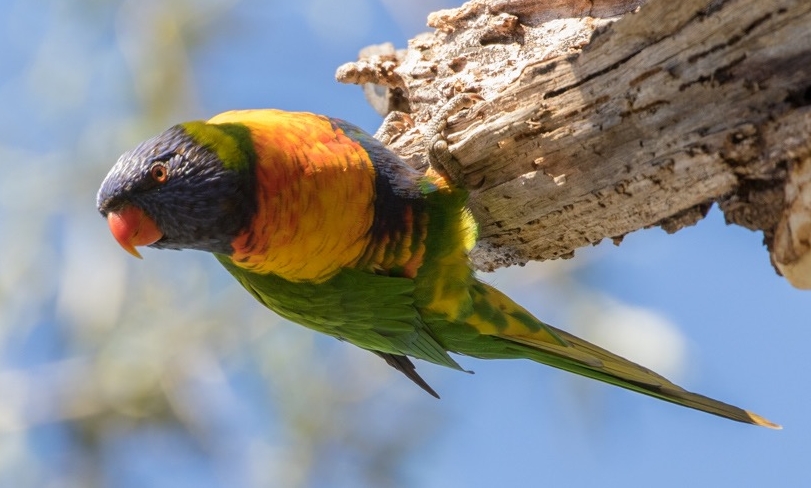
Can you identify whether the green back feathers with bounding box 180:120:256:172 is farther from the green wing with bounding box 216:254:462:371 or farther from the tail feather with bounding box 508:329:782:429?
the tail feather with bounding box 508:329:782:429

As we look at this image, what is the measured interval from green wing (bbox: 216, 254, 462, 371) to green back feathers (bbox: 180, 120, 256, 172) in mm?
492

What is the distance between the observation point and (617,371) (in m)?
2.68

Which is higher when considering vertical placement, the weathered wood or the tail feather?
the weathered wood

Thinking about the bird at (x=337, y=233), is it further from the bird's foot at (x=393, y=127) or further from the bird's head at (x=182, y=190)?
the bird's foot at (x=393, y=127)

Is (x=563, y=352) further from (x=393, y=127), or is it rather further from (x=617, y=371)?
(x=393, y=127)

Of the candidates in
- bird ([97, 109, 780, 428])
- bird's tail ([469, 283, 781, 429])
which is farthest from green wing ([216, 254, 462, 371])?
bird's tail ([469, 283, 781, 429])

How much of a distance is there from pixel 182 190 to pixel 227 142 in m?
0.20

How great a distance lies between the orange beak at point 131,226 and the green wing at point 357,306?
0.46 meters

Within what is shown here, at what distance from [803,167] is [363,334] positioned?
1565 mm

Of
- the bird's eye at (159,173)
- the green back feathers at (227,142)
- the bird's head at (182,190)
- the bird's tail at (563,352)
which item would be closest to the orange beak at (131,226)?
the bird's head at (182,190)

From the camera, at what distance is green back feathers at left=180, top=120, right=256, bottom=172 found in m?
2.25

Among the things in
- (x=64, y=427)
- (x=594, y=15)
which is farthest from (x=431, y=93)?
(x=64, y=427)

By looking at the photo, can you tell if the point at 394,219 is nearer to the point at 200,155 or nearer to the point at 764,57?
the point at 200,155

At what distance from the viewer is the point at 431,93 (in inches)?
123
